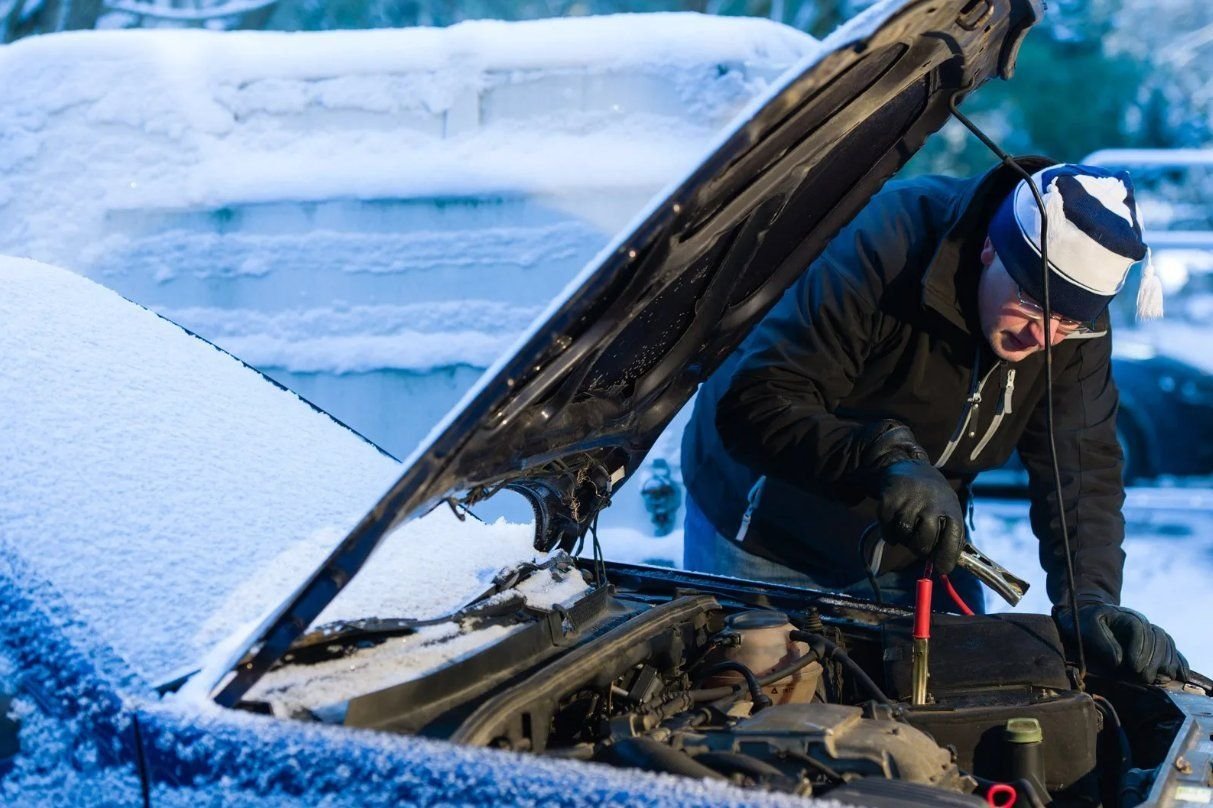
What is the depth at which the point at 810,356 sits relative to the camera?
2500 mm

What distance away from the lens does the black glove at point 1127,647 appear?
2166mm

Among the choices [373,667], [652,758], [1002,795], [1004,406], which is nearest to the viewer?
[652,758]

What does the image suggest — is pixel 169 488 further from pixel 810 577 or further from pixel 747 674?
pixel 810 577

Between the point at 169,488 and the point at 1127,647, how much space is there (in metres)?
1.78

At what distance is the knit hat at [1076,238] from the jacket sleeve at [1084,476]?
0.46 m

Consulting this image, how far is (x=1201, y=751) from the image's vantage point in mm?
1836

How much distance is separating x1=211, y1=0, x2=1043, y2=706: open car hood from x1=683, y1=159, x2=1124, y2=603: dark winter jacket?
29cm

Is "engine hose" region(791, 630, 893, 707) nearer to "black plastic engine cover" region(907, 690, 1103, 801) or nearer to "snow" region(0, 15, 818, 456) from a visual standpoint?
"black plastic engine cover" region(907, 690, 1103, 801)

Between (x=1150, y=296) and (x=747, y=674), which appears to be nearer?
(x=747, y=674)

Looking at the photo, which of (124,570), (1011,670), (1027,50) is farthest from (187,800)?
(1027,50)

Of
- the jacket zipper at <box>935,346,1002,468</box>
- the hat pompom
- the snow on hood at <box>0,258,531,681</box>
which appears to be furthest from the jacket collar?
the snow on hood at <box>0,258,531,681</box>

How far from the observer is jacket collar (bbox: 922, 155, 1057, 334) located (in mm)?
2451

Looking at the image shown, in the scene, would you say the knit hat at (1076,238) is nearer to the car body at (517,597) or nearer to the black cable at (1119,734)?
the car body at (517,597)

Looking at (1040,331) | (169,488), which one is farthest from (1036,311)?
(169,488)
